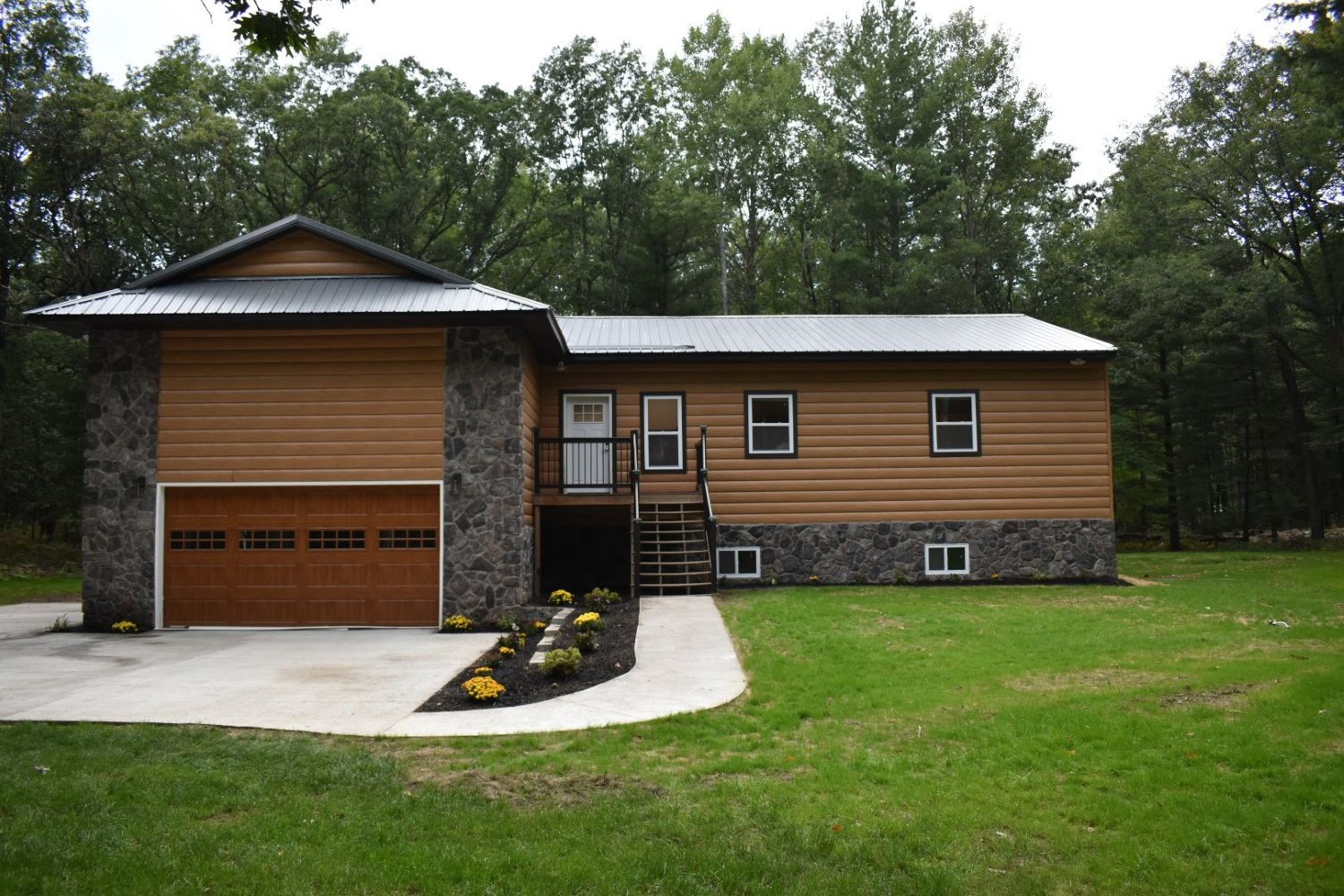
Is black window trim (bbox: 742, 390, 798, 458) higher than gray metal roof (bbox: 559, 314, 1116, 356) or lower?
lower

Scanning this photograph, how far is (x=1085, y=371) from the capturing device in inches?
669

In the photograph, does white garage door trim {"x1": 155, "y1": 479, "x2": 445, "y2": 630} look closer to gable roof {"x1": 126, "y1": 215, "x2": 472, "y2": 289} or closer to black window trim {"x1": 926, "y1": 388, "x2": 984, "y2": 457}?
gable roof {"x1": 126, "y1": 215, "x2": 472, "y2": 289}

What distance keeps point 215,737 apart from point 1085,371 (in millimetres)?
15336

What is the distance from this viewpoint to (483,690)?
25.6 feet

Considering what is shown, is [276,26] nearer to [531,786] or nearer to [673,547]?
[531,786]

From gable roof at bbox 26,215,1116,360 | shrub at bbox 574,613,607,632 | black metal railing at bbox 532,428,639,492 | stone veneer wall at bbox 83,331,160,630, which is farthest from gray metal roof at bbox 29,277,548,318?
shrub at bbox 574,613,607,632

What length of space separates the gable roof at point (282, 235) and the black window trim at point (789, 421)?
18.1ft

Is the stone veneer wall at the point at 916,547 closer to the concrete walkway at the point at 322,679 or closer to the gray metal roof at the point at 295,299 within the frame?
the concrete walkway at the point at 322,679

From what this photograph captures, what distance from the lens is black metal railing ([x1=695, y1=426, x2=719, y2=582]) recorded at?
48.7 feet

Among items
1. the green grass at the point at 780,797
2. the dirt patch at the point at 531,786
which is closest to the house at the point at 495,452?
the green grass at the point at 780,797

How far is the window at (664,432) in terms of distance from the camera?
54.6 ft

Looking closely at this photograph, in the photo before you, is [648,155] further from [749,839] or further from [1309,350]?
[749,839]

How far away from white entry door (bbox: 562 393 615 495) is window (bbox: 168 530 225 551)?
512 centimetres

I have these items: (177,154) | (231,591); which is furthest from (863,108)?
(231,591)
